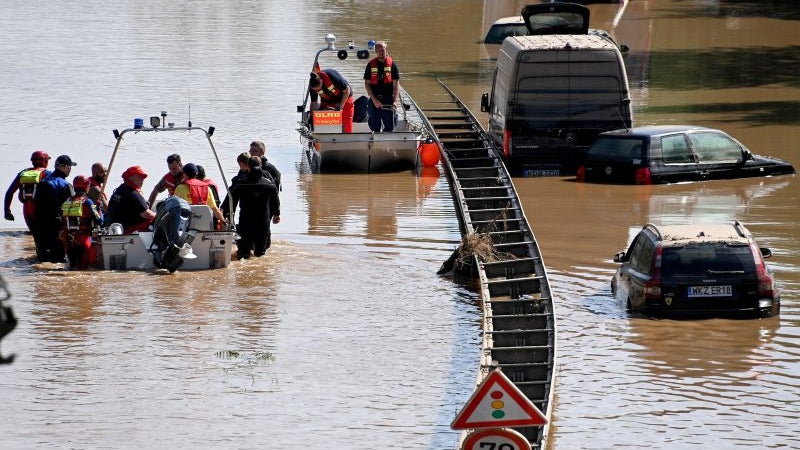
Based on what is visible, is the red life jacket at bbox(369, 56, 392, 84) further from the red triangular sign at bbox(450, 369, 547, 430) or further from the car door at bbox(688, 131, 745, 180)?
the red triangular sign at bbox(450, 369, 547, 430)

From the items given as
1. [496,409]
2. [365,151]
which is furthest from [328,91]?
[496,409]

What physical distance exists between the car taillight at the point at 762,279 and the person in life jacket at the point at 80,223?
28.3ft

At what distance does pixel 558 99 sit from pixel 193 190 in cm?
836

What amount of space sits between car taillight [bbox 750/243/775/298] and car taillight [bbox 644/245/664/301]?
3.48ft

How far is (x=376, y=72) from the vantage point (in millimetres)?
29094

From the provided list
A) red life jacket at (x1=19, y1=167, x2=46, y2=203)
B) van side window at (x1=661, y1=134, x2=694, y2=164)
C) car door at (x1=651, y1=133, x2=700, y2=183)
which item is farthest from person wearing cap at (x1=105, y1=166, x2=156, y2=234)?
van side window at (x1=661, y1=134, x2=694, y2=164)

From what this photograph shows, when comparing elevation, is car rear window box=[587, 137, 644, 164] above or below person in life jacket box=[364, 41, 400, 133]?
below

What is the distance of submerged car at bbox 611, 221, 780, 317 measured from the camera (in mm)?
17750

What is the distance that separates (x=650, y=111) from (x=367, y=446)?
24904 mm

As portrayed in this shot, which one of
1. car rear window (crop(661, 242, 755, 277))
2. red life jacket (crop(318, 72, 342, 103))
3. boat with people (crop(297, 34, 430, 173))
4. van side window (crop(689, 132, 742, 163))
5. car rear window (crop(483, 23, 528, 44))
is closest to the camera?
car rear window (crop(661, 242, 755, 277))

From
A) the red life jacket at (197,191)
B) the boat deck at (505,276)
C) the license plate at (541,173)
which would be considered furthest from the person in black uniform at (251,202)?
the license plate at (541,173)

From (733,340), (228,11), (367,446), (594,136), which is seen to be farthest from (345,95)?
(228,11)

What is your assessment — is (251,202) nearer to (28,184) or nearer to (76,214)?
(76,214)

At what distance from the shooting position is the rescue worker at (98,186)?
70.1 feet
